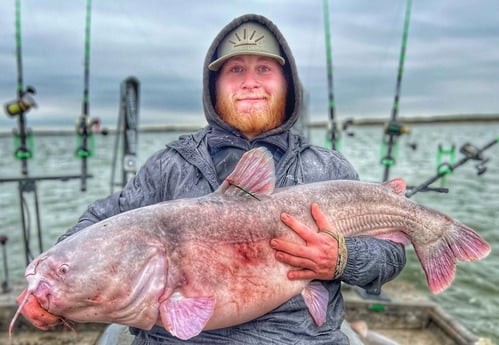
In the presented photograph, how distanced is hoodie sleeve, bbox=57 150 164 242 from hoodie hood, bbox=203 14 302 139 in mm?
493

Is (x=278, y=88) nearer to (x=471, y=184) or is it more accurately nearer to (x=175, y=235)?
(x=175, y=235)

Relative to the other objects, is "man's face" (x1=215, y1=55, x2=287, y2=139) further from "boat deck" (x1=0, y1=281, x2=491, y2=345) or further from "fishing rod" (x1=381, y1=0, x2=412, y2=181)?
"fishing rod" (x1=381, y1=0, x2=412, y2=181)

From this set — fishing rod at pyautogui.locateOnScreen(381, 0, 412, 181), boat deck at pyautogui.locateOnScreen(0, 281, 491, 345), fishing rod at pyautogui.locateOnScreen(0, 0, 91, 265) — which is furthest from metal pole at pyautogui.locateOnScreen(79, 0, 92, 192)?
fishing rod at pyautogui.locateOnScreen(381, 0, 412, 181)

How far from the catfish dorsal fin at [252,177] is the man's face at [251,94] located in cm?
69

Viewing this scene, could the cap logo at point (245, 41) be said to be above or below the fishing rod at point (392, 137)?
above

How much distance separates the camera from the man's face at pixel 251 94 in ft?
10.2

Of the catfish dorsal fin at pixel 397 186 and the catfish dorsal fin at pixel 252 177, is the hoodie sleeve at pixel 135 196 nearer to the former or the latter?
the catfish dorsal fin at pixel 252 177

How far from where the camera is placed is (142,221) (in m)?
2.23

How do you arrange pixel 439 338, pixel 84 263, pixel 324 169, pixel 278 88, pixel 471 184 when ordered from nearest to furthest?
pixel 84 263, pixel 324 169, pixel 278 88, pixel 439 338, pixel 471 184

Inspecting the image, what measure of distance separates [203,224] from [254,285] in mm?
390

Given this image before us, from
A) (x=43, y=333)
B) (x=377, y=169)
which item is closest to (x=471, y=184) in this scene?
(x=377, y=169)

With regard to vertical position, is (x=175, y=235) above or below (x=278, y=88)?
below

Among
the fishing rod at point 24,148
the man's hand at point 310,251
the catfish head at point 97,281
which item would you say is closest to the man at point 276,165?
the man's hand at point 310,251

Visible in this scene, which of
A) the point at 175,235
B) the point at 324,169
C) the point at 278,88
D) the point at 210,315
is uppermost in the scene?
the point at 278,88
